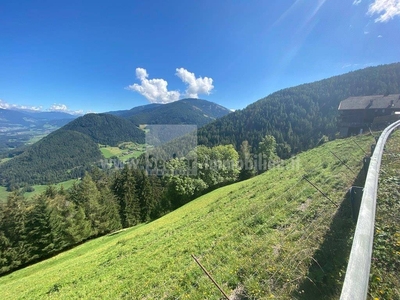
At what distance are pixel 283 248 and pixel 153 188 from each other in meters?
45.5

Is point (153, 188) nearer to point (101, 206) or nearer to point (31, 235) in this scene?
point (101, 206)

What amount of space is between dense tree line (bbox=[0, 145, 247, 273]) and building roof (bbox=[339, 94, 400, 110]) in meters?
28.4

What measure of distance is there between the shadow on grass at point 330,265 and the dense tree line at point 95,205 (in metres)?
34.3

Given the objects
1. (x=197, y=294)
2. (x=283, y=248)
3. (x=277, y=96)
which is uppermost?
(x=277, y=96)

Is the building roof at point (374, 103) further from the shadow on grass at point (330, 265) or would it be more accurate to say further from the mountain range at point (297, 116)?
the shadow on grass at point (330, 265)

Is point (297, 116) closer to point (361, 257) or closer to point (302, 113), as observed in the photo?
point (302, 113)

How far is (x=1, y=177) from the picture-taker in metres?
178

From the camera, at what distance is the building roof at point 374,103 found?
4059 centimetres

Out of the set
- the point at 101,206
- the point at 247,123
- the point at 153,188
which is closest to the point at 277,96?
the point at 247,123

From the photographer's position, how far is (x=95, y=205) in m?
36.6

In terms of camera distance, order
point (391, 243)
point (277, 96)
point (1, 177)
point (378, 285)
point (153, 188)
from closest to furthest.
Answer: point (378, 285) → point (391, 243) → point (153, 188) → point (277, 96) → point (1, 177)

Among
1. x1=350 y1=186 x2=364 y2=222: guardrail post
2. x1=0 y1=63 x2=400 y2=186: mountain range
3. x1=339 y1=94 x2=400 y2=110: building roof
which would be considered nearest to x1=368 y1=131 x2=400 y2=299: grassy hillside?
x1=350 y1=186 x2=364 y2=222: guardrail post

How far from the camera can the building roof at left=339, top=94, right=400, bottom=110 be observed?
40594mm

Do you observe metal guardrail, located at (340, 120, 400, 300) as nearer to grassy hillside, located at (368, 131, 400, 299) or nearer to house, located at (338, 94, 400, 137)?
grassy hillside, located at (368, 131, 400, 299)
